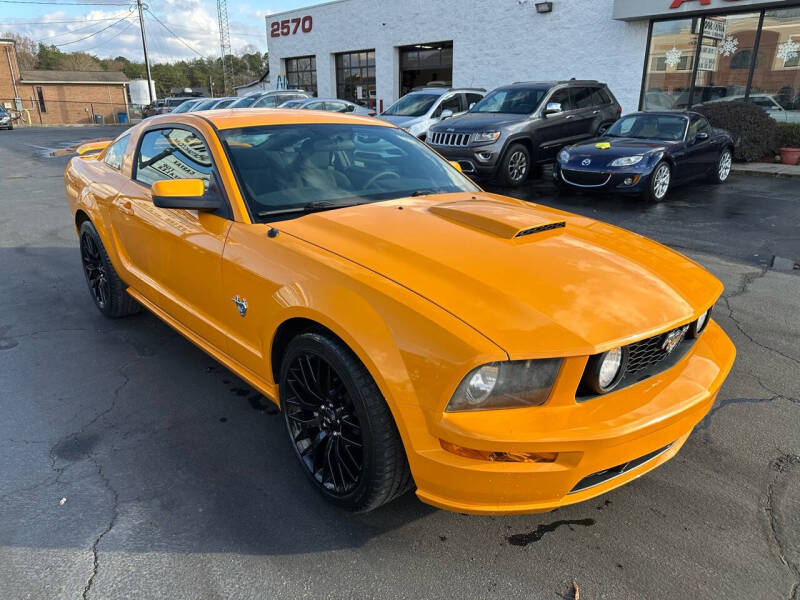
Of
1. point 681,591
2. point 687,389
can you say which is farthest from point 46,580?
point 687,389

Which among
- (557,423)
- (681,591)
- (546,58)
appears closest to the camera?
(557,423)

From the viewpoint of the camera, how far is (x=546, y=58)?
56.8ft

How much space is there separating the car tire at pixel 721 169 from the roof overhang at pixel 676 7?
4793 mm

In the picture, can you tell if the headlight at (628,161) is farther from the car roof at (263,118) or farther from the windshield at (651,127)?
the car roof at (263,118)

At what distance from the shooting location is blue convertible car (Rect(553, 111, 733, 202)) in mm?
8688

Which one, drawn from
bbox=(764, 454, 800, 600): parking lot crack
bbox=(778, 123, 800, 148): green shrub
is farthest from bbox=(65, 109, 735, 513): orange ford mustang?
bbox=(778, 123, 800, 148): green shrub

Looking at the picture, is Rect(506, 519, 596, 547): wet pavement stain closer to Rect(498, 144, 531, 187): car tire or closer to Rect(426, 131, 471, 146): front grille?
Rect(498, 144, 531, 187): car tire

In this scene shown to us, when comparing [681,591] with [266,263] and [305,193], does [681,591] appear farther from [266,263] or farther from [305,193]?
[305,193]

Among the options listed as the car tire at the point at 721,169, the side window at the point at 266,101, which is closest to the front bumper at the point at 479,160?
the car tire at the point at 721,169

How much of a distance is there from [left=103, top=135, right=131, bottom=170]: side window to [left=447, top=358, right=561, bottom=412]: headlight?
350 centimetres

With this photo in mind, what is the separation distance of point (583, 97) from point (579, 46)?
5814mm

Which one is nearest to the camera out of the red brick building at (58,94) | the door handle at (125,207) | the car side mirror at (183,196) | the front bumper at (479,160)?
the car side mirror at (183,196)

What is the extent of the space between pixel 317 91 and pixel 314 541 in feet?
87.4

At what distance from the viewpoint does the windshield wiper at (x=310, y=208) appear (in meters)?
2.87
